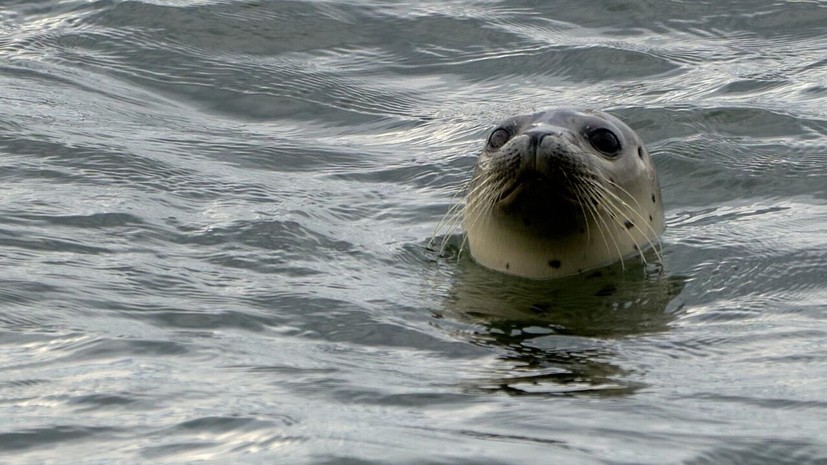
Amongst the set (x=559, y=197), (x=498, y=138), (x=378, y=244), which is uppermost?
(x=498, y=138)

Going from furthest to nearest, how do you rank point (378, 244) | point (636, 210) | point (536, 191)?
point (378, 244), point (636, 210), point (536, 191)

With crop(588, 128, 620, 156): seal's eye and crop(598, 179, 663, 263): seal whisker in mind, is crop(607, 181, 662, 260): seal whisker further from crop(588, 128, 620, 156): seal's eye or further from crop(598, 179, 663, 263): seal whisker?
crop(588, 128, 620, 156): seal's eye

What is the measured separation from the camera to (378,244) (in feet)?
22.7

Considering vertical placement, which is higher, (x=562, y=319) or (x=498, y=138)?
(x=498, y=138)

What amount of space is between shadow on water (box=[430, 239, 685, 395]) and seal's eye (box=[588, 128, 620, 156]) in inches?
19.5

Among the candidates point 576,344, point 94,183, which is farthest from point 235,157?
point 576,344

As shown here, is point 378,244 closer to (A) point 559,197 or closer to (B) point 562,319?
(A) point 559,197

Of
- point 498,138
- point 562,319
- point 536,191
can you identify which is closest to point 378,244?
point 498,138

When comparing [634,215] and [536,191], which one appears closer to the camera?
[536,191]

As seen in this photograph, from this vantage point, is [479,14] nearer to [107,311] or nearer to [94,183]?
[94,183]

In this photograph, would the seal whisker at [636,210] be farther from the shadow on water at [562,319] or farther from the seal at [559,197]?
the shadow on water at [562,319]

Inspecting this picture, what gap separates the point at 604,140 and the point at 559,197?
600 mm

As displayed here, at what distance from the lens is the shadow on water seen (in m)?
4.59

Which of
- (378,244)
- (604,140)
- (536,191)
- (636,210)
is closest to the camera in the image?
(536,191)
